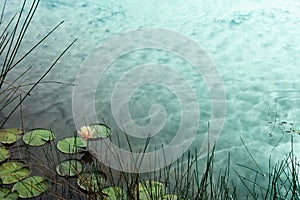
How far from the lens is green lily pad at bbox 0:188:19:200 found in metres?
1.55

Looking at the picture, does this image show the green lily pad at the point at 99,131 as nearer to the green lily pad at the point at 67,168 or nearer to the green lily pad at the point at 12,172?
the green lily pad at the point at 67,168

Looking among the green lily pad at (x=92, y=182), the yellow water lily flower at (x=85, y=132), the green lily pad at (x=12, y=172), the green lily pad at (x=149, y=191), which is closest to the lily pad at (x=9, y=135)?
the green lily pad at (x=12, y=172)

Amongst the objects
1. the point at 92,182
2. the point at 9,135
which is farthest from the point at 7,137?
the point at 92,182

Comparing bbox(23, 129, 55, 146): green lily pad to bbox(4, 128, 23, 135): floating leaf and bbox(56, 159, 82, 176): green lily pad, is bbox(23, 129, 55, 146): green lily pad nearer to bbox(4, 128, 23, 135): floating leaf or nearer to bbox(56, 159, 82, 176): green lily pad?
bbox(4, 128, 23, 135): floating leaf

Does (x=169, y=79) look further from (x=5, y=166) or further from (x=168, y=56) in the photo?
(x=5, y=166)

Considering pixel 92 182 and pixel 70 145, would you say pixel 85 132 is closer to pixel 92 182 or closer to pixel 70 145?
pixel 70 145

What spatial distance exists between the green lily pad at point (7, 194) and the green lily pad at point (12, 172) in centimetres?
3

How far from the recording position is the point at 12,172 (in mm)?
1663

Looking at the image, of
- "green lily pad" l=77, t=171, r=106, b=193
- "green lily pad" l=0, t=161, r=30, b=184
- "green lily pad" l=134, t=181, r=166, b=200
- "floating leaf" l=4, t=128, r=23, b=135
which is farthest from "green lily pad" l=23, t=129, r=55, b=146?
"green lily pad" l=134, t=181, r=166, b=200

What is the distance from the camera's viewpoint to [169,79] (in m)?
2.44

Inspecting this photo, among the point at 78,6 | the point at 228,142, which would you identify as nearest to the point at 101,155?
the point at 228,142

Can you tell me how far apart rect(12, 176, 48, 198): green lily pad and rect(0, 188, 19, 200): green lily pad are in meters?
0.02

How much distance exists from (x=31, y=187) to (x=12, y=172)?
4.7 inches

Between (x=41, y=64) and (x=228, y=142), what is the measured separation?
3.82ft
